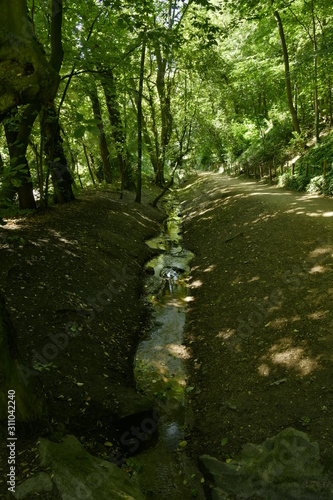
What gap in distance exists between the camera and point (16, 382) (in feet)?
10.9

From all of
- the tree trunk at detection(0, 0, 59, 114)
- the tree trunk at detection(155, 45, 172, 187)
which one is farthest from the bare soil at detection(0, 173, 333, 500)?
the tree trunk at detection(155, 45, 172, 187)

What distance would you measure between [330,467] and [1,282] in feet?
20.7

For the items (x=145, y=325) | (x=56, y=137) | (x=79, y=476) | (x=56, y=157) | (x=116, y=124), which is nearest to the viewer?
(x=79, y=476)

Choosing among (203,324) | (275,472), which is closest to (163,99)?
(203,324)

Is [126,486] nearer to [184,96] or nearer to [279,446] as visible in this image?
[279,446]

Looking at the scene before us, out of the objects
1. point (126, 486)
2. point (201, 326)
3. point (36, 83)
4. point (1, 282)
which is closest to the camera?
point (36, 83)

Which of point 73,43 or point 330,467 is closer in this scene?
point 330,467

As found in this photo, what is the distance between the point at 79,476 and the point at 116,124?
17.0 metres

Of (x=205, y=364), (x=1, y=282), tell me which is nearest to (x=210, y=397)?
(x=205, y=364)

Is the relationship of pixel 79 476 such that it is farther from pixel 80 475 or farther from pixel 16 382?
pixel 16 382

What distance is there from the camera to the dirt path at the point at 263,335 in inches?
183

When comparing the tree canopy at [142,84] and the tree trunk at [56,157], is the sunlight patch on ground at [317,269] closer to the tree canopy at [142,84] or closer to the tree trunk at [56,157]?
the tree canopy at [142,84]

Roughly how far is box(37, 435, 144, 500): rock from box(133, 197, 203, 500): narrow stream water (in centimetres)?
71

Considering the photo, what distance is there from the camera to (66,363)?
555 centimetres
